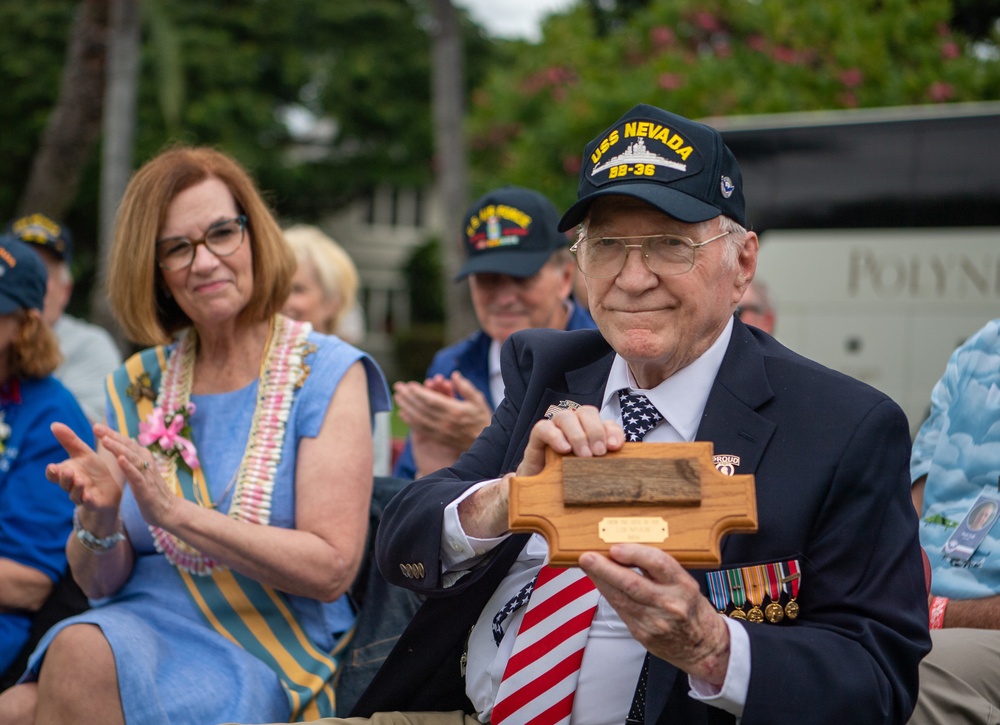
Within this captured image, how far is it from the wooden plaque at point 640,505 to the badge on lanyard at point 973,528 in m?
1.28

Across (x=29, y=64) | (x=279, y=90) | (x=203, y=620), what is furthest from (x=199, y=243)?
(x=279, y=90)

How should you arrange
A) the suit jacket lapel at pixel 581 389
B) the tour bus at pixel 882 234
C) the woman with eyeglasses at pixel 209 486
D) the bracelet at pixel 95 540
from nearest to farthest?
the suit jacket lapel at pixel 581 389 → the woman with eyeglasses at pixel 209 486 → the bracelet at pixel 95 540 → the tour bus at pixel 882 234

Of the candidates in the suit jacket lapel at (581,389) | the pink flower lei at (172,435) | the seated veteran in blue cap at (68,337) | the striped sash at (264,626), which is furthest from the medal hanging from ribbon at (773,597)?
the seated veteran in blue cap at (68,337)

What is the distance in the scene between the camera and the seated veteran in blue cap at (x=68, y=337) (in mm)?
5746

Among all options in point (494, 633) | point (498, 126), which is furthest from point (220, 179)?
point (498, 126)

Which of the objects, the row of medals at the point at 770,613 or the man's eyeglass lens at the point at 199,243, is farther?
the man's eyeglass lens at the point at 199,243

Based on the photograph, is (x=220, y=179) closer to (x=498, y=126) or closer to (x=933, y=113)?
(x=933, y=113)

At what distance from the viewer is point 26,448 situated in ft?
11.7

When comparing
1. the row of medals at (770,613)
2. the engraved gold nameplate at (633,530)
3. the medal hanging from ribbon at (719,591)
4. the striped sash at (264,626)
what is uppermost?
the engraved gold nameplate at (633,530)

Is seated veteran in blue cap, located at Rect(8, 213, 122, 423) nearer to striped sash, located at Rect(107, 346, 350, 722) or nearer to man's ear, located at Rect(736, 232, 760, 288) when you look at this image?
striped sash, located at Rect(107, 346, 350, 722)

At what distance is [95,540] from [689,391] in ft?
5.68

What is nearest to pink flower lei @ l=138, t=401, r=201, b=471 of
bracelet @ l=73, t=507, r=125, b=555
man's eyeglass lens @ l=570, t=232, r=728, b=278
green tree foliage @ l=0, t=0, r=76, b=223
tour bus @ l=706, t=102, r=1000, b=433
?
bracelet @ l=73, t=507, r=125, b=555

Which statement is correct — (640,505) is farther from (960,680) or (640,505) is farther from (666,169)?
(960,680)

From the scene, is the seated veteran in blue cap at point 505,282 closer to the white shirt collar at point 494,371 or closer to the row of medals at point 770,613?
the white shirt collar at point 494,371
